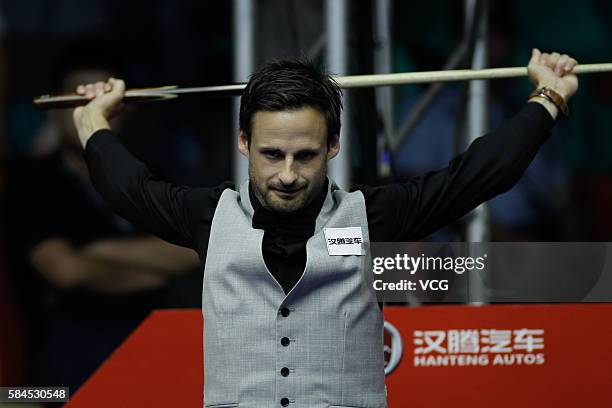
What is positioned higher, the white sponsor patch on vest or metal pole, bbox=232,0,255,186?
metal pole, bbox=232,0,255,186

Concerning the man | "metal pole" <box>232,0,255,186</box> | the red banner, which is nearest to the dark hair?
the man

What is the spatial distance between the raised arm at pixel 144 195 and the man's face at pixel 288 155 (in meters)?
0.25

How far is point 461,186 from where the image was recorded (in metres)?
2.94

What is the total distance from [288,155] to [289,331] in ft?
1.55

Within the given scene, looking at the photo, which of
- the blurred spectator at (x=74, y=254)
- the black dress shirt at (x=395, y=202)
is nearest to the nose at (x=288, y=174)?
the black dress shirt at (x=395, y=202)

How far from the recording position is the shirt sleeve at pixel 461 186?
9.65 feet

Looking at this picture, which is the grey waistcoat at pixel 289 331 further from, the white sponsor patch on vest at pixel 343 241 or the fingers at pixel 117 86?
the fingers at pixel 117 86

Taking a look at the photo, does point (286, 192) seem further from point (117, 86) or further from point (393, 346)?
point (393, 346)

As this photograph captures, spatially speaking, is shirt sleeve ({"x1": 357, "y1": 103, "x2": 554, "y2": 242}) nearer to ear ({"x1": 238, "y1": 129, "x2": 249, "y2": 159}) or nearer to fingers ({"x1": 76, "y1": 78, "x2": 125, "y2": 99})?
ear ({"x1": 238, "y1": 129, "x2": 249, "y2": 159})

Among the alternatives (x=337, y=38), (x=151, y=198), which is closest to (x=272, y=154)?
(x=151, y=198)

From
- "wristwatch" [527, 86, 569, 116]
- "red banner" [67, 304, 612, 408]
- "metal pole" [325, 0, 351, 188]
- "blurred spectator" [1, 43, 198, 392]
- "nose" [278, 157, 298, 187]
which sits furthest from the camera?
"blurred spectator" [1, 43, 198, 392]

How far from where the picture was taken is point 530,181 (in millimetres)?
6109

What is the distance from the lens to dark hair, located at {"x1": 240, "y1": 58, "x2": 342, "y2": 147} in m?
2.83

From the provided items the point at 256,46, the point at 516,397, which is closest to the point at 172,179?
the point at 256,46
